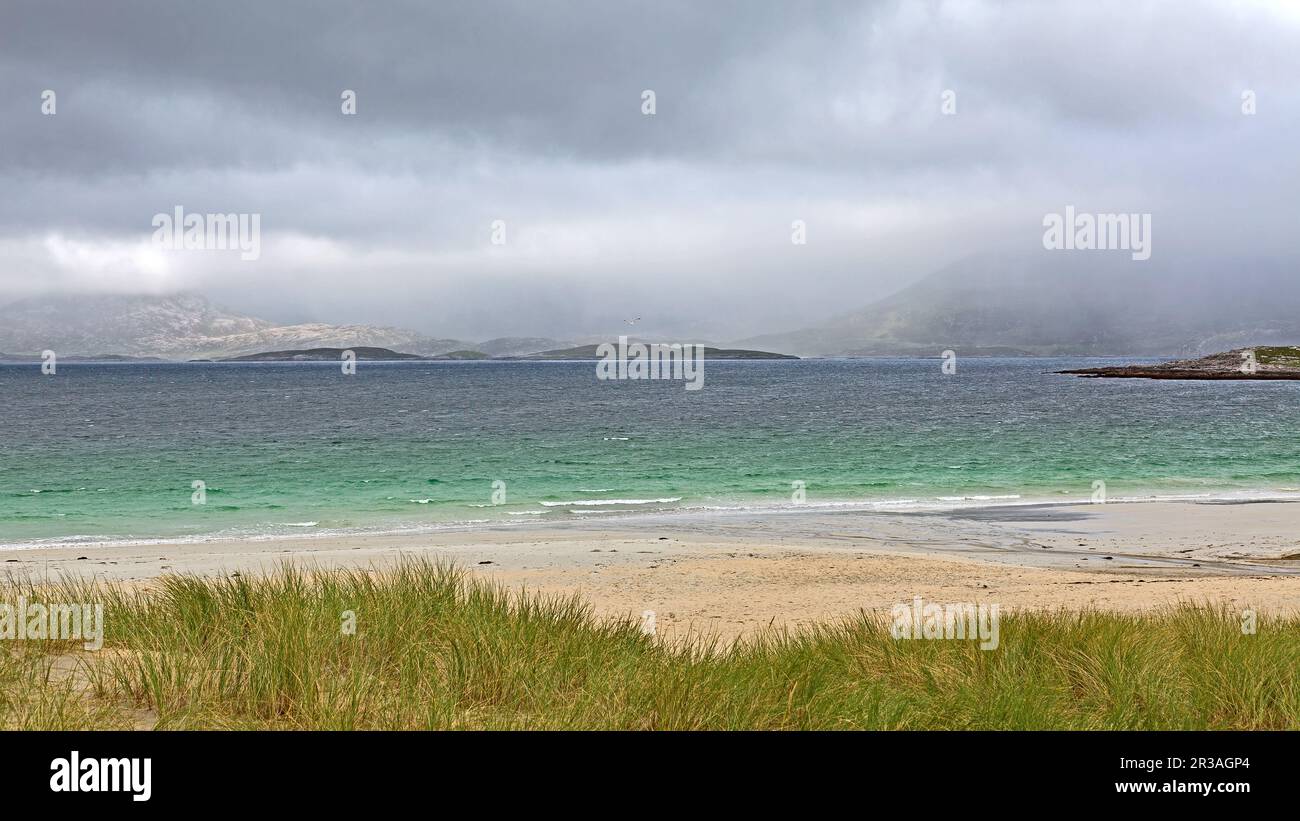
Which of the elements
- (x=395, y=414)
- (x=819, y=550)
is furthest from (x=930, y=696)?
(x=395, y=414)

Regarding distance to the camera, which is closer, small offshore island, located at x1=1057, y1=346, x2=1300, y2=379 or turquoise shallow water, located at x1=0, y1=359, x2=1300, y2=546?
turquoise shallow water, located at x1=0, y1=359, x2=1300, y2=546

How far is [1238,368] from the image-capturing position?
169m

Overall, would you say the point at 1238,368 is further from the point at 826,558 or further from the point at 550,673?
the point at 550,673

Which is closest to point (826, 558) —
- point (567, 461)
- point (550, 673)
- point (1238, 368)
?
point (550, 673)

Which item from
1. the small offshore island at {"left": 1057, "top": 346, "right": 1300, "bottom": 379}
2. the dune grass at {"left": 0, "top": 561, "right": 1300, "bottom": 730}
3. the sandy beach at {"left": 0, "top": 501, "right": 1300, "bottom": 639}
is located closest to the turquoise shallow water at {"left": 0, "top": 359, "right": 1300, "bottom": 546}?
the sandy beach at {"left": 0, "top": 501, "right": 1300, "bottom": 639}

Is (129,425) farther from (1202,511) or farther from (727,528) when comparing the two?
(1202,511)

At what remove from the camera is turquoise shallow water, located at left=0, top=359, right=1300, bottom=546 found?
1117 inches

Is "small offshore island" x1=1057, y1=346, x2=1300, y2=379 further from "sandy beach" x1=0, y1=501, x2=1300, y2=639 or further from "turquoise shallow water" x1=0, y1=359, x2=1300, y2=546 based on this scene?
"sandy beach" x1=0, y1=501, x2=1300, y2=639

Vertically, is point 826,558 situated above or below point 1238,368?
below

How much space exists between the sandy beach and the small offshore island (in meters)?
151

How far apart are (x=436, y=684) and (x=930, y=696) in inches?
137

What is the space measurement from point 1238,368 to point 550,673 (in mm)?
199325

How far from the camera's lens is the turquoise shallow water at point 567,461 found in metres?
28.4

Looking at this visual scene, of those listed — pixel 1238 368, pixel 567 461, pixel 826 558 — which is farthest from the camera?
pixel 1238 368
